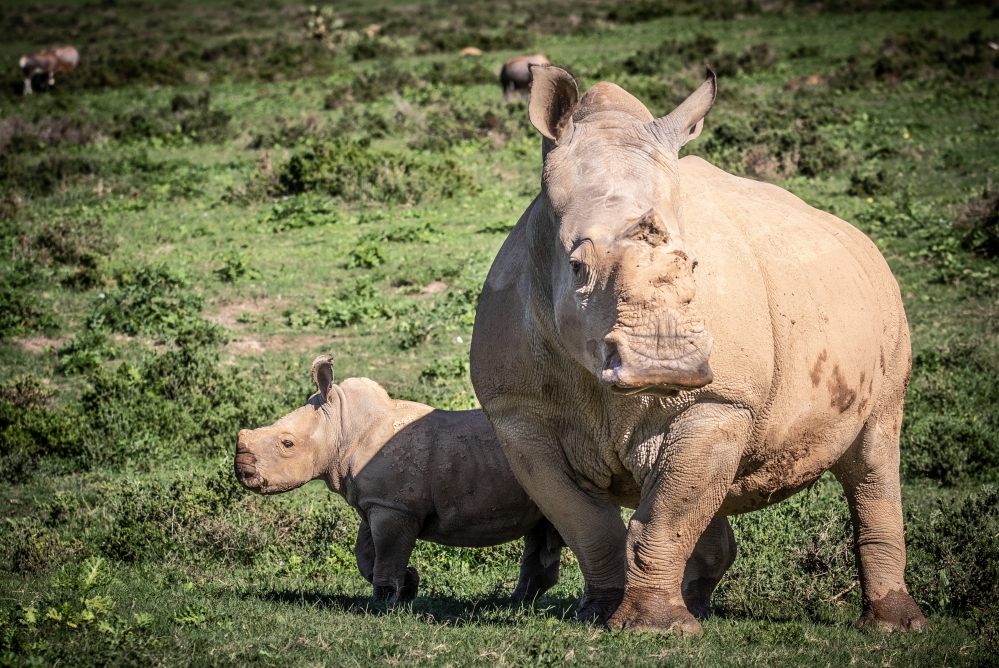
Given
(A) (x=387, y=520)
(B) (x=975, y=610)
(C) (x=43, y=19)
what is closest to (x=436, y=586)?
(A) (x=387, y=520)

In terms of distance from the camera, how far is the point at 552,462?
5.17 metres

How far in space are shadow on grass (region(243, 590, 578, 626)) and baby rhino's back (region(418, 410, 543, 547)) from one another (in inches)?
15.6

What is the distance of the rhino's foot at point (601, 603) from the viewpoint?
537cm

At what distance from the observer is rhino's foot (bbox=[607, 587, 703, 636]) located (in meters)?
4.98

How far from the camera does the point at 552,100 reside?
4.89 meters

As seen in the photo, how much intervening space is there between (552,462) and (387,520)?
1.94 meters

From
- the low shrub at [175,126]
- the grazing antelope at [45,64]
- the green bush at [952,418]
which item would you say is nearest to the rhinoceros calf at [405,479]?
the green bush at [952,418]

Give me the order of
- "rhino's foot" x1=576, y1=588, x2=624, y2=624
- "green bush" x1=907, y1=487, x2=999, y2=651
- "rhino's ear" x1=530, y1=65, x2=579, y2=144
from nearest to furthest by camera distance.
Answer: "rhino's ear" x1=530, y1=65, x2=579, y2=144 < "rhino's foot" x1=576, y1=588, x2=624, y2=624 < "green bush" x1=907, y1=487, x2=999, y2=651

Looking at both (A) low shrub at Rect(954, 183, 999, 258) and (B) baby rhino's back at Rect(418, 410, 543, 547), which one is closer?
(B) baby rhino's back at Rect(418, 410, 543, 547)

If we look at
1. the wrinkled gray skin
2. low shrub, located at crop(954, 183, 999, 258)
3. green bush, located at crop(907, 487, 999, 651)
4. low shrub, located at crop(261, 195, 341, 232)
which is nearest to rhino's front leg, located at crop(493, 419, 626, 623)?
green bush, located at crop(907, 487, 999, 651)

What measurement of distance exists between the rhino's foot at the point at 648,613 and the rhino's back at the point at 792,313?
811 mm

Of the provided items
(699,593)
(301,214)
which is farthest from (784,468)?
(301,214)

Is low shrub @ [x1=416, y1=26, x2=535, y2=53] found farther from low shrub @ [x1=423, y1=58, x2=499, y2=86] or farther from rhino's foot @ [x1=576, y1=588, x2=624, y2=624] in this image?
rhino's foot @ [x1=576, y1=588, x2=624, y2=624]

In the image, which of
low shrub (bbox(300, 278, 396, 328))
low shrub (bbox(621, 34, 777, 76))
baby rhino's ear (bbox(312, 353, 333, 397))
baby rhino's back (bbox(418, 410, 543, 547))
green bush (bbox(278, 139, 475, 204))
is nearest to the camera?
baby rhino's back (bbox(418, 410, 543, 547))
